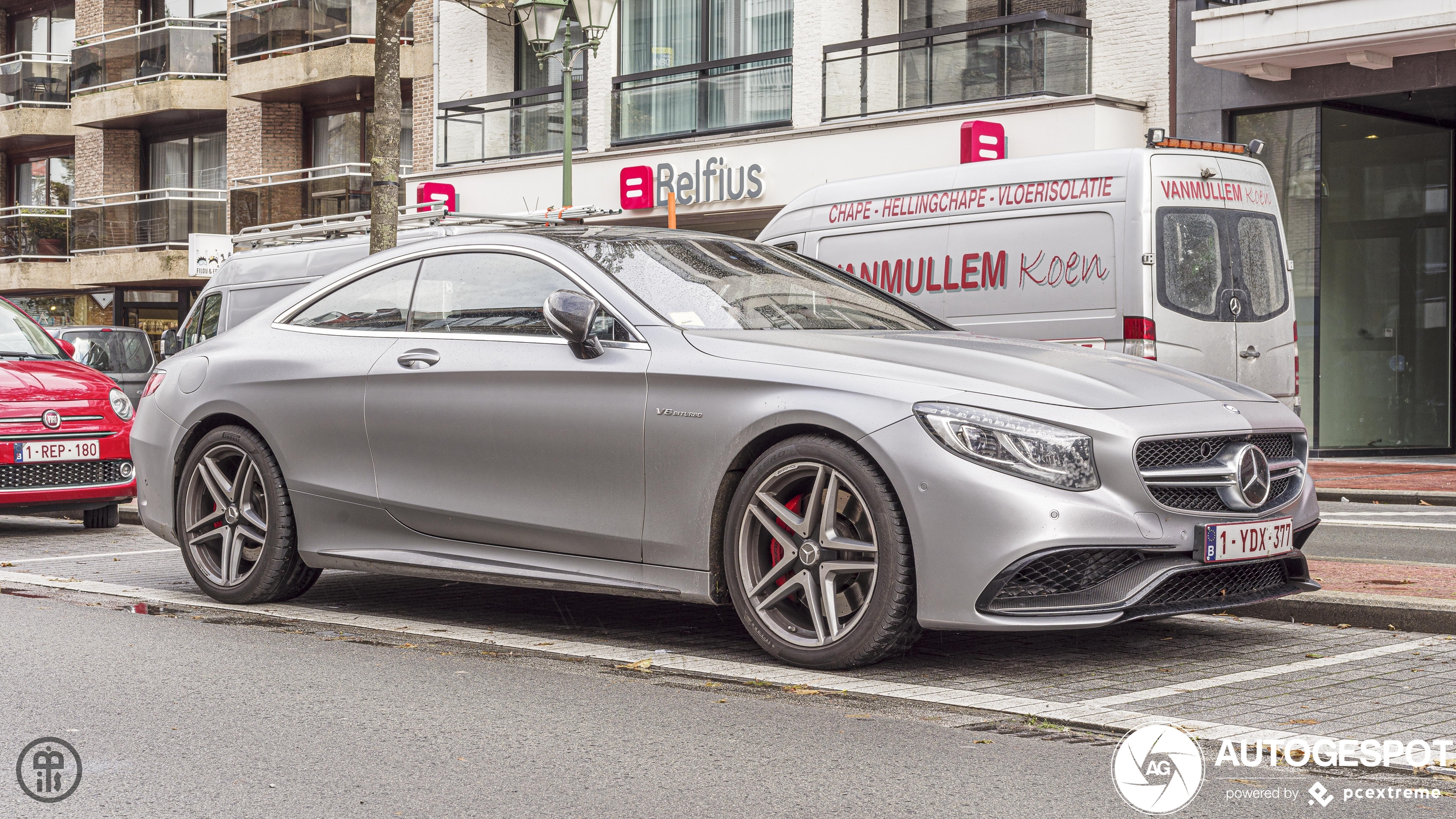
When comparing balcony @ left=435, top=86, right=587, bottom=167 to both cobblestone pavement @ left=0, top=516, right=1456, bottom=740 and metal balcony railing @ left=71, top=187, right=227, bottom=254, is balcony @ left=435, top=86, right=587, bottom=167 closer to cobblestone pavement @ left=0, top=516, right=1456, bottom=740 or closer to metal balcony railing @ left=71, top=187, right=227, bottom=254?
metal balcony railing @ left=71, top=187, right=227, bottom=254

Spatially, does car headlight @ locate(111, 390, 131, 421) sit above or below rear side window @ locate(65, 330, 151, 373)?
below

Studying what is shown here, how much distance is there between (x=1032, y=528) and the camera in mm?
5012

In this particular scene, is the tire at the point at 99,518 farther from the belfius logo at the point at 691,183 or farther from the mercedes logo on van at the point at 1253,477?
the belfius logo at the point at 691,183

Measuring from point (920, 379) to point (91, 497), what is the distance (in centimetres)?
726

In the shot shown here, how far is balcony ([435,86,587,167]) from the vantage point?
26.2 m

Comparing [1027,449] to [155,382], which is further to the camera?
[155,382]

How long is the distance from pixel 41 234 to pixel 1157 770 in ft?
128

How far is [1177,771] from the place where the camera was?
13.6ft

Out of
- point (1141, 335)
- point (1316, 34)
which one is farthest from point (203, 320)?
point (1316, 34)

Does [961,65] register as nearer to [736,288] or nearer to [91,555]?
[91,555]

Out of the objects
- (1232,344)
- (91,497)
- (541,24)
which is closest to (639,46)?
(541,24)

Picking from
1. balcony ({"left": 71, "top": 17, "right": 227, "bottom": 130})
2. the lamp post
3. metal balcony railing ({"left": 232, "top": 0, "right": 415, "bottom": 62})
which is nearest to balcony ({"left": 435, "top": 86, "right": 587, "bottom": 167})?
metal balcony railing ({"left": 232, "top": 0, "right": 415, "bottom": 62})

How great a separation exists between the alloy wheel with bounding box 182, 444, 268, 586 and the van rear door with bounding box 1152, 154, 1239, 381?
7657mm

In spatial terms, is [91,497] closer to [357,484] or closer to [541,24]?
[357,484]
